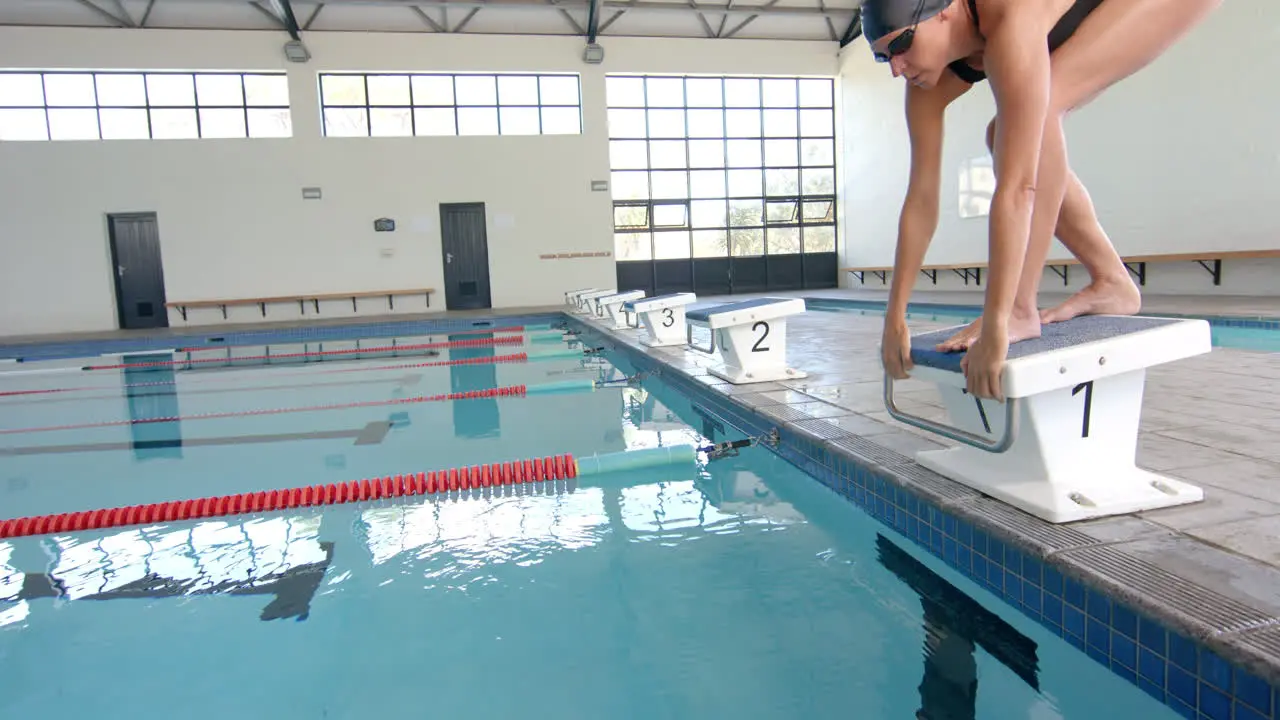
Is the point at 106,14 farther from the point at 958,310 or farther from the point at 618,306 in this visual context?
the point at 958,310

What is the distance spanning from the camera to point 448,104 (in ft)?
46.9

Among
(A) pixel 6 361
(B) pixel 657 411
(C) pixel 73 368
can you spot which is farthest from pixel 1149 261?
(A) pixel 6 361

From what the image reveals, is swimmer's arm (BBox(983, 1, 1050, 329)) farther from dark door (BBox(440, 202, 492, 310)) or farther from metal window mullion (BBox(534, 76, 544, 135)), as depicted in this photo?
metal window mullion (BBox(534, 76, 544, 135))

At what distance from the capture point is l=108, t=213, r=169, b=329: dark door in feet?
43.8

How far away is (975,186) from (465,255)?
9.16 metres

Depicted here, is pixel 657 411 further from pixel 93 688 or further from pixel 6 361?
pixel 6 361

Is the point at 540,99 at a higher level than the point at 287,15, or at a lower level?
lower

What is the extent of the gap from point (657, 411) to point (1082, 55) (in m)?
3.44

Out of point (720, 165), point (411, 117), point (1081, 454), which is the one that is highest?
point (411, 117)

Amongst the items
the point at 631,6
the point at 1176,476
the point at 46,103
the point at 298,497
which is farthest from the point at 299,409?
the point at 46,103

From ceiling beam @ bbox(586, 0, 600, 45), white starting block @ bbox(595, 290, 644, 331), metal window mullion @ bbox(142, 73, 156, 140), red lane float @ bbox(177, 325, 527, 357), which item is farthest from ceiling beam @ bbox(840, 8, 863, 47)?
metal window mullion @ bbox(142, 73, 156, 140)

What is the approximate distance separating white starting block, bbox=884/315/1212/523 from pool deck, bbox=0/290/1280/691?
56mm

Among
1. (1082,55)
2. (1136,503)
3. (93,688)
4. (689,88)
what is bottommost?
(93,688)

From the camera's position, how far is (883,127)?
1434cm
